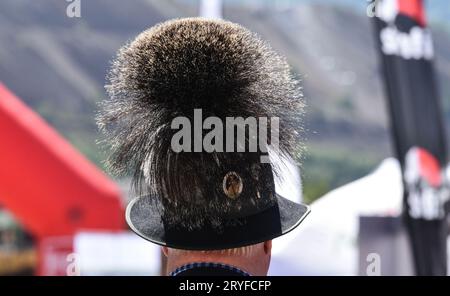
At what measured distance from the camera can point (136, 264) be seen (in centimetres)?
523

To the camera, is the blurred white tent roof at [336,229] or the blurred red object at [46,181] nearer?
the blurred white tent roof at [336,229]

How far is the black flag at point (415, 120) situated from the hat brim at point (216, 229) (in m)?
2.78

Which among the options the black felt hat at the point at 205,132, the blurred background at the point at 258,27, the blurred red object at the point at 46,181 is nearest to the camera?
the black felt hat at the point at 205,132

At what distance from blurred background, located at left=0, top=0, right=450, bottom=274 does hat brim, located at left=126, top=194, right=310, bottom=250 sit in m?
3.76

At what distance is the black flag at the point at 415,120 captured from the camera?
4.06 metres

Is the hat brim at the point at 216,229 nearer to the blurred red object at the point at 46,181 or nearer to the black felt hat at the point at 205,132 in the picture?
the black felt hat at the point at 205,132

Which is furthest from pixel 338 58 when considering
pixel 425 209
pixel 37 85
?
pixel 425 209

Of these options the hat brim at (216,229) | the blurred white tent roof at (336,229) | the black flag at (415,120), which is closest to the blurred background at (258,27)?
the black flag at (415,120)

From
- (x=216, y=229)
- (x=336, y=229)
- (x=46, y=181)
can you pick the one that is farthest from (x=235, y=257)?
(x=46, y=181)

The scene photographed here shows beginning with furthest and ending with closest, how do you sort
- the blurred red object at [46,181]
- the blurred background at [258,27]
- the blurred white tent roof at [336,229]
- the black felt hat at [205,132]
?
the blurred background at [258,27], the blurred red object at [46,181], the blurred white tent roof at [336,229], the black felt hat at [205,132]

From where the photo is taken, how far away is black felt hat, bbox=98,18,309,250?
131 centimetres

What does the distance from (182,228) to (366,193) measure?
2997mm

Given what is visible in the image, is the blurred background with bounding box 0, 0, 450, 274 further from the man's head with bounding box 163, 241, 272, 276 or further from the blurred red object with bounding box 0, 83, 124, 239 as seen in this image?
the man's head with bounding box 163, 241, 272, 276

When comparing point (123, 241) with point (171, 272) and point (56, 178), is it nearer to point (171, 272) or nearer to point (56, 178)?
point (56, 178)
